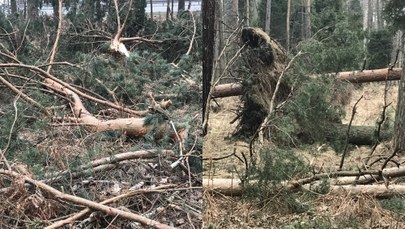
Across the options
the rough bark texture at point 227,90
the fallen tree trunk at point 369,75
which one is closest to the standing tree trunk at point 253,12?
the rough bark texture at point 227,90

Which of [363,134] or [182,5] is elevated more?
[182,5]

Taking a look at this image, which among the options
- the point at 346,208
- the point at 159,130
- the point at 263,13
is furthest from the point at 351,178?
the point at 159,130

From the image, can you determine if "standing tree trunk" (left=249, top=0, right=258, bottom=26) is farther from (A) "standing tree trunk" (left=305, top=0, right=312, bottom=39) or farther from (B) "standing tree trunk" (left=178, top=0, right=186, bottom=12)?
(B) "standing tree trunk" (left=178, top=0, right=186, bottom=12)

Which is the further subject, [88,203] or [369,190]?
[369,190]

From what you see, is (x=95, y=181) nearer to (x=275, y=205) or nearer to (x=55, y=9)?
(x=55, y=9)

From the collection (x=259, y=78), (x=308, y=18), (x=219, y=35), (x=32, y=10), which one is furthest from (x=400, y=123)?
(x=32, y=10)

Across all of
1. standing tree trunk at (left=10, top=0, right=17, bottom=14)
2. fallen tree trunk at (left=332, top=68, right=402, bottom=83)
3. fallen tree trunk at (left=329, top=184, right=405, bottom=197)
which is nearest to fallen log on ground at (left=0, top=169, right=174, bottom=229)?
standing tree trunk at (left=10, top=0, right=17, bottom=14)

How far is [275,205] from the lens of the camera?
1.75 metres

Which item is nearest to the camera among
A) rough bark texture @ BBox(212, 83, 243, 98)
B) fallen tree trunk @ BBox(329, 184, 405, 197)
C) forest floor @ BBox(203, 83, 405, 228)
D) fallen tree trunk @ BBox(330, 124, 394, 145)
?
rough bark texture @ BBox(212, 83, 243, 98)

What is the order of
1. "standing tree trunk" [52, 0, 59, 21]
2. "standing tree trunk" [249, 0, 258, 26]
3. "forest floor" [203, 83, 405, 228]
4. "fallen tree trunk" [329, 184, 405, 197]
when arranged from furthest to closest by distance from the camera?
1. "fallen tree trunk" [329, 184, 405, 197]
2. "standing tree trunk" [249, 0, 258, 26]
3. "forest floor" [203, 83, 405, 228]
4. "standing tree trunk" [52, 0, 59, 21]

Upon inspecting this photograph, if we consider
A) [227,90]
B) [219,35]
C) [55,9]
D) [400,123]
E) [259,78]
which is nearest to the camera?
[55,9]

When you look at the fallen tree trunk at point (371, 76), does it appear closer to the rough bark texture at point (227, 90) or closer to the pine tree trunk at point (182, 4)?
the rough bark texture at point (227, 90)

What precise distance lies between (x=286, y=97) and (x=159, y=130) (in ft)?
3.33

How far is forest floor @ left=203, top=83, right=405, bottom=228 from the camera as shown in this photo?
1.56 meters
